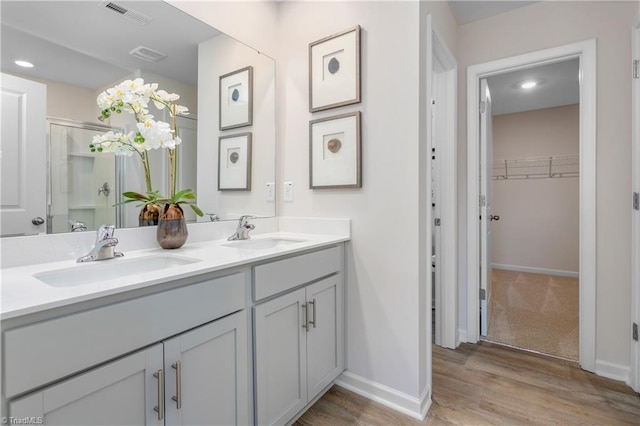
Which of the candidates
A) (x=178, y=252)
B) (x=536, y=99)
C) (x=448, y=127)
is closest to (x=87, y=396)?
(x=178, y=252)

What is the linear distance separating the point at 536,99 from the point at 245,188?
3995mm

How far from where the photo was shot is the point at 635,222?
1738mm

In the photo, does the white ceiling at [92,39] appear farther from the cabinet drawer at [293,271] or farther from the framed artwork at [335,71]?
the cabinet drawer at [293,271]

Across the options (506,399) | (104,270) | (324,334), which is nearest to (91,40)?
(104,270)

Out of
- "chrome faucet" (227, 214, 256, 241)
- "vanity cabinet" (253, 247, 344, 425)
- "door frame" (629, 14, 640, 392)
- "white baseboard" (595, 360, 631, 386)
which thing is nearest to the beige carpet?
"white baseboard" (595, 360, 631, 386)

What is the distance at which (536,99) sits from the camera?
3.90 m

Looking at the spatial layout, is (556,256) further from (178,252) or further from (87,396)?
(87,396)

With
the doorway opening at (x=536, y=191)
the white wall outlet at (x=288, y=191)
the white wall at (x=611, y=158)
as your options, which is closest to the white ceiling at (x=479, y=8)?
the white wall at (x=611, y=158)

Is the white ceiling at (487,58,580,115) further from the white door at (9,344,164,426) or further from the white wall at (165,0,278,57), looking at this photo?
the white door at (9,344,164,426)

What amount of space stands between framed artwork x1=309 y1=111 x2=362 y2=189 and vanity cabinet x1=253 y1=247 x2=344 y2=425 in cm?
41

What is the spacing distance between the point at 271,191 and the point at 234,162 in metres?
0.31

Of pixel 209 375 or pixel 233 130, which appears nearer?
pixel 209 375

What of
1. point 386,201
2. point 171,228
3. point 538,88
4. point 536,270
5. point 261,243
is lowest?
point 536,270

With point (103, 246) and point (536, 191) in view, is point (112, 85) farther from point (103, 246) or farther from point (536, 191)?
point (536, 191)
